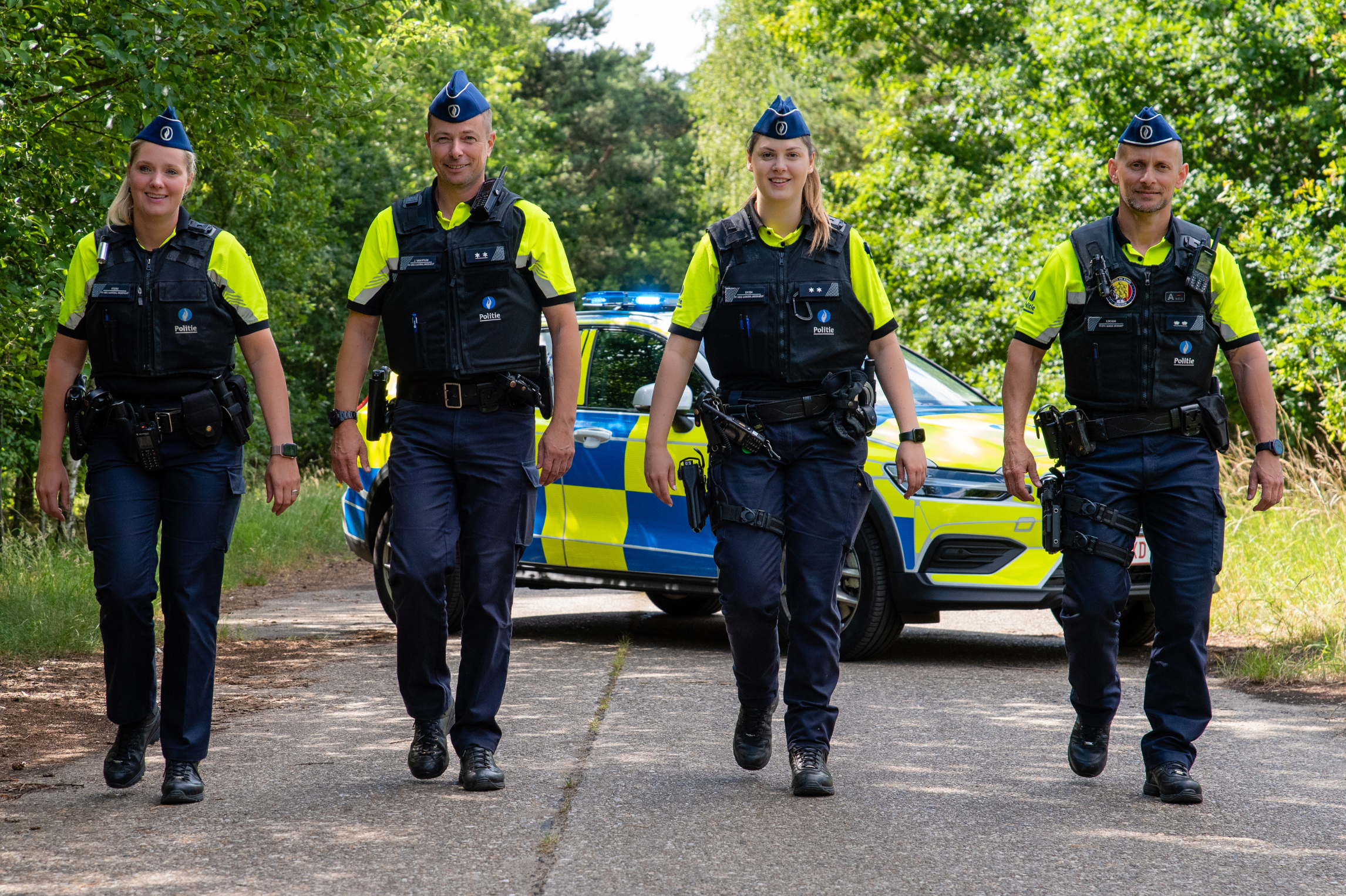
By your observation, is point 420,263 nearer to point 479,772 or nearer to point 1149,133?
point 479,772

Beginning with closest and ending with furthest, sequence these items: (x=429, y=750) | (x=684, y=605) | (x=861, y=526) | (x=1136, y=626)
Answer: (x=429, y=750) < (x=861, y=526) < (x=1136, y=626) < (x=684, y=605)

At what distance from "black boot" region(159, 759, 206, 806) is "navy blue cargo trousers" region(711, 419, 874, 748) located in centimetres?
169

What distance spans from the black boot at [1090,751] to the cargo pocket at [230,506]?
108 inches

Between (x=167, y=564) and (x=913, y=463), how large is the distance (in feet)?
7.61

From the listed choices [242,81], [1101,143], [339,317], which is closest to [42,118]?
[242,81]

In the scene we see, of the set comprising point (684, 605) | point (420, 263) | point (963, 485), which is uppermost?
point (420, 263)

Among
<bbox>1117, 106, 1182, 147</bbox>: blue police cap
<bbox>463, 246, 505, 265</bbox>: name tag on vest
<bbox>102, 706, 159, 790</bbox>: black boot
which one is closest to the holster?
<bbox>463, 246, 505, 265</bbox>: name tag on vest

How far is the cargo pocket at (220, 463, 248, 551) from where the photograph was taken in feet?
14.8

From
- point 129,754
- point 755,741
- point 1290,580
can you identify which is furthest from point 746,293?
point 1290,580

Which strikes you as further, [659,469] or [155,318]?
[659,469]

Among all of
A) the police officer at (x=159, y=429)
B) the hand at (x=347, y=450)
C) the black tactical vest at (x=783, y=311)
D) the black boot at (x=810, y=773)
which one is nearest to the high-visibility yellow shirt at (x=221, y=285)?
the police officer at (x=159, y=429)

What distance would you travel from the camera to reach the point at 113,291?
14.5 feet

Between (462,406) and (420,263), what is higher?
(420,263)

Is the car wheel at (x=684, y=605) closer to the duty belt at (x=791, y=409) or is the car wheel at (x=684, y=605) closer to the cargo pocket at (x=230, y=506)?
the duty belt at (x=791, y=409)
